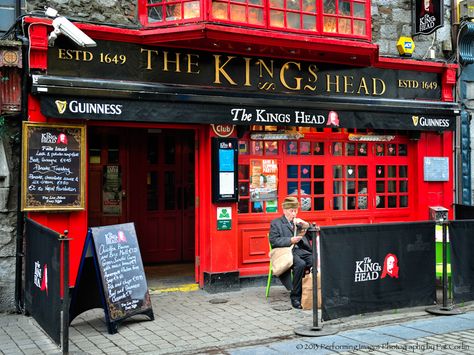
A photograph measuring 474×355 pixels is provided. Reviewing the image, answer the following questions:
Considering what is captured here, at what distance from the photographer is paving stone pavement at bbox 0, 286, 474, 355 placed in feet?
20.3

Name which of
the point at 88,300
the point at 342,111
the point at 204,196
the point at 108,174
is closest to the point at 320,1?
the point at 342,111

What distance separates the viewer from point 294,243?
8.03m

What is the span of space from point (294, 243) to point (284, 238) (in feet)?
0.53

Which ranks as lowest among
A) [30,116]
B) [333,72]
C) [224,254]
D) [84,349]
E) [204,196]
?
[84,349]

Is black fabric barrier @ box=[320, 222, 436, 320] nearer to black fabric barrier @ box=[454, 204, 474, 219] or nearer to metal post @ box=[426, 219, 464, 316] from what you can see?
metal post @ box=[426, 219, 464, 316]

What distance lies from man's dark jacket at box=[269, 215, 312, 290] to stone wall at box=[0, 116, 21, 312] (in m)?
3.61

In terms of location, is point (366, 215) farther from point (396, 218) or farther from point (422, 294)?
point (422, 294)

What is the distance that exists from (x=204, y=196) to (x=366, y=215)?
11.0 ft

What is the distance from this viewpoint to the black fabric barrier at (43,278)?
5985mm

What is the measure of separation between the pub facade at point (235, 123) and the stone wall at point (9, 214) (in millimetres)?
276

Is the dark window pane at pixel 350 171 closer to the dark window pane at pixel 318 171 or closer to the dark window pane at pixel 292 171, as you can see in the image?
the dark window pane at pixel 318 171

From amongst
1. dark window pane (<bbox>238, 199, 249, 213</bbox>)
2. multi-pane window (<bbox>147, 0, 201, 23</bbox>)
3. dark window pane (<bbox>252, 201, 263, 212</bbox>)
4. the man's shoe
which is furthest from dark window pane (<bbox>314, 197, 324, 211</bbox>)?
multi-pane window (<bbox>147, 0, 201, 23</bbox>)

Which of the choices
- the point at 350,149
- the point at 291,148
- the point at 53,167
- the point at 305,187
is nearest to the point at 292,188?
the point at 305,187

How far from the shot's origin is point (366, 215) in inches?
418
